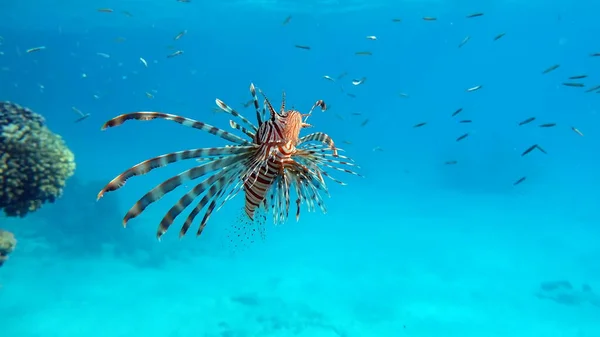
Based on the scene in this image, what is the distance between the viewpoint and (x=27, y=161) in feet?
20.6

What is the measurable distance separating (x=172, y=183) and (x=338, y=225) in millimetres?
17996

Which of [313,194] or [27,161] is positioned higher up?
[27,161]

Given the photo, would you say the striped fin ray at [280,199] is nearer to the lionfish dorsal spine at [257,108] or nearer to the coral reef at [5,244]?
the lionfish dorsal spine at [257,108]

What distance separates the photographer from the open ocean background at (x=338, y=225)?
10.4 meters

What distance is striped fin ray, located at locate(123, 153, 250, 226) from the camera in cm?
171

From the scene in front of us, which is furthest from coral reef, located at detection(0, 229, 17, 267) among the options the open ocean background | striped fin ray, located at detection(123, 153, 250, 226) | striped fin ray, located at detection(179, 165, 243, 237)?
striped fin ray, located at detection(123, 153, 250, 226)

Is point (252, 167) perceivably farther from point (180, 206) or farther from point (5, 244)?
point (5, 244)

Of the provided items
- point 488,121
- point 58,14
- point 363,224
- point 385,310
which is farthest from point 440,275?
point 488,121

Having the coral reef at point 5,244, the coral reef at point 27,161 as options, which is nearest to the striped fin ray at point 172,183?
the coral reef at point 27,161

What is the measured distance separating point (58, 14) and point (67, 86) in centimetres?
6522

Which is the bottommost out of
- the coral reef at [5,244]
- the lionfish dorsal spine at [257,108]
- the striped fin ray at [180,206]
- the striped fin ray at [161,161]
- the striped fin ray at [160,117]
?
the striped fin ray at [180,206]

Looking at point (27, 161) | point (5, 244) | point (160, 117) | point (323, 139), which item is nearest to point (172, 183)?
point (160, 117)

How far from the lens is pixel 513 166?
2920cm

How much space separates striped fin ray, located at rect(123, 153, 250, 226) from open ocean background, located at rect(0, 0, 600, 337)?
1.05 m
